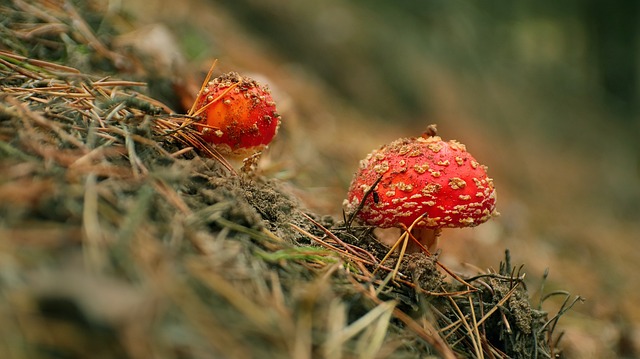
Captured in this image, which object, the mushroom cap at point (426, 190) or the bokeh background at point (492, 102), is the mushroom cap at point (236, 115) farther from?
the bokeh background at point (492, 102)

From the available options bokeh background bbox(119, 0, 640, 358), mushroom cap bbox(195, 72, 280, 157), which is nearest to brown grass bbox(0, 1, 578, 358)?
mushroom cap bbox(195, 72, 280, 157)

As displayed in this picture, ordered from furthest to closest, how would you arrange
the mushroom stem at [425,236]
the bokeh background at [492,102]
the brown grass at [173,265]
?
the bokeh background at [492,102]
the mushroom stem at [425,236]
the brown grass at [173,265]

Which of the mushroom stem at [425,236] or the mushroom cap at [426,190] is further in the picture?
the mushroom stem at [425,236]

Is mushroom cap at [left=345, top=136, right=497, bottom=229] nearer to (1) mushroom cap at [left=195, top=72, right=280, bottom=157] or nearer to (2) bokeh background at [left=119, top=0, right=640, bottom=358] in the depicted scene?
(1) mushroom cap at [left=195, top=72, right=280, bottom=157]

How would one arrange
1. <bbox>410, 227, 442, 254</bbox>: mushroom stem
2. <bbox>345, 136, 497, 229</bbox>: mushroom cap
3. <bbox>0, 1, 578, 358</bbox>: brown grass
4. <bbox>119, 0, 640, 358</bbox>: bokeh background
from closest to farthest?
<bbox>0, 1, 578, 358</bbox>: brown grass
<bbox>345, 136, 497, 229</bbox>: mushroom cap
<bbox>410, 227, 442, 254</bbox>: mushroom stem
<bbox>119, 0, 640, 358</bbox>: bokeh background

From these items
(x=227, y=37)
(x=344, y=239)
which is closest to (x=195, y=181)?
(x=344, y=239)

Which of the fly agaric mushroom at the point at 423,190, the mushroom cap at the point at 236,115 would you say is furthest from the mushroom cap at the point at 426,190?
the mushroom cap at the point at 236,115

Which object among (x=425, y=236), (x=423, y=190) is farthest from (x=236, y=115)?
(x=425, y=236)
